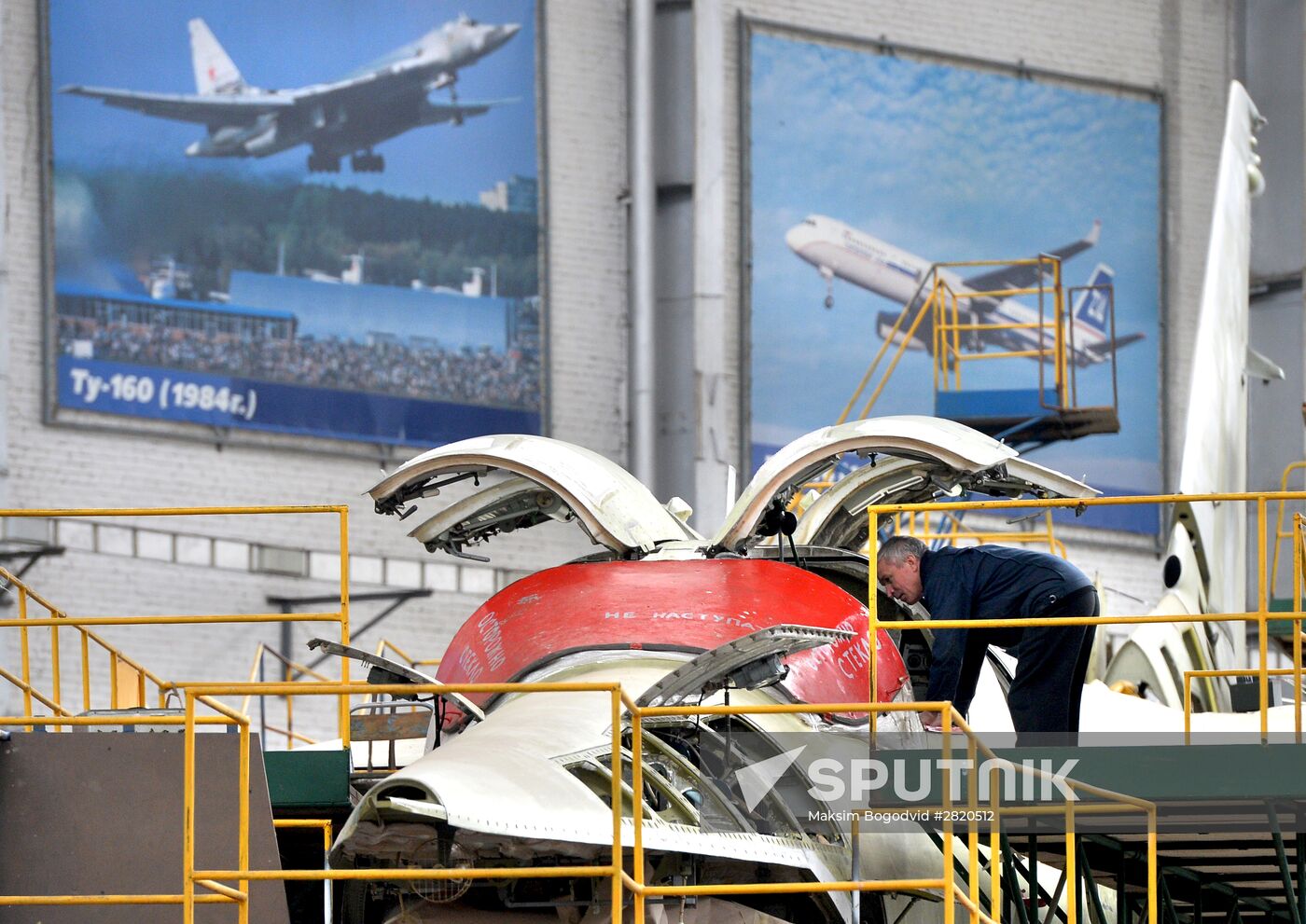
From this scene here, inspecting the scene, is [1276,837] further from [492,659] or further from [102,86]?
[102,86]

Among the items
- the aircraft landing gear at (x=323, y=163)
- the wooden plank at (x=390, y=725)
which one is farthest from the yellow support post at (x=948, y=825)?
the aircraft landing gear at (x=323, y=163)

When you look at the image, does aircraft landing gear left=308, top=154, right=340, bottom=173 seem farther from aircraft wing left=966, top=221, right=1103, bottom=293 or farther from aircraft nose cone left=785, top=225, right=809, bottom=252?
aircraft wing left=966, top=221, right=1103, bottom=293

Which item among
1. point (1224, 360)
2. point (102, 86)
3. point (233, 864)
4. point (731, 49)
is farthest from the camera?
point (731, 49)

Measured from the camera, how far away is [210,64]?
23.5 meters

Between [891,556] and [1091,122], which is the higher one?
[1091,122]

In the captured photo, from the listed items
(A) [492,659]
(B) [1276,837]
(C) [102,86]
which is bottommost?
(B) [1276,837]

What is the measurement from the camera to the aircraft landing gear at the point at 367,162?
2452 centimetres

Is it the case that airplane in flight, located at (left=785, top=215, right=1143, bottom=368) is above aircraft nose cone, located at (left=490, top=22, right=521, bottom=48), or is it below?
below

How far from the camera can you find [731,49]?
26688 mm

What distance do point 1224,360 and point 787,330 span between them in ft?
30.2

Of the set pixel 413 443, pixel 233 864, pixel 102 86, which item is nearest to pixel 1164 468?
pixel 413 443

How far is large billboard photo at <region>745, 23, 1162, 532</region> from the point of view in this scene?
88.5 ft

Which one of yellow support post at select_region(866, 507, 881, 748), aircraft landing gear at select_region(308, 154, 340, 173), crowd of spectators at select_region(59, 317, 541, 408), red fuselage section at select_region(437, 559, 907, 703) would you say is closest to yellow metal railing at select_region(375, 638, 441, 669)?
red fuselage section at select_region(437, 559, 907, 703)

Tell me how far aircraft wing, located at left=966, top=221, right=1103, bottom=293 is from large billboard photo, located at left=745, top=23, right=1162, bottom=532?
3cm
